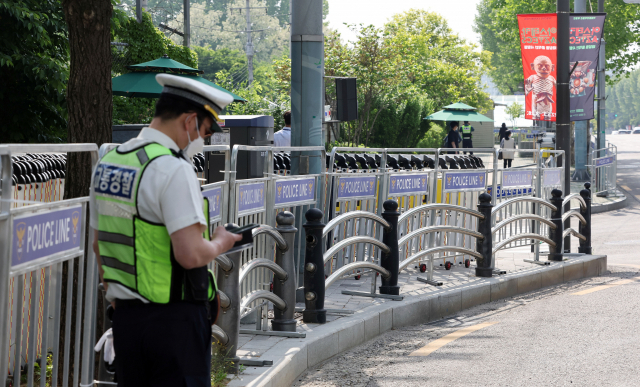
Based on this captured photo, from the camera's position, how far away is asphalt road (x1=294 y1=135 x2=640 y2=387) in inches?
211

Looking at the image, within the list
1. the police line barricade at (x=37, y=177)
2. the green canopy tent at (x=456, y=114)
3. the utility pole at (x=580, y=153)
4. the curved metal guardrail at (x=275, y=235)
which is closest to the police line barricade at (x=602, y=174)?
the utility pole at (x=580, y=153)

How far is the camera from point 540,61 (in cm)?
1616

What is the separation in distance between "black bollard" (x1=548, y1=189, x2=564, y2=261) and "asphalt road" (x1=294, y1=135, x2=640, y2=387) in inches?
44.6

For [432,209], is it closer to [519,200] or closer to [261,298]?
[519,200]

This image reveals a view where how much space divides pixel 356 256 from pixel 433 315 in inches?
47.7

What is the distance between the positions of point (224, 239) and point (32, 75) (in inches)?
347

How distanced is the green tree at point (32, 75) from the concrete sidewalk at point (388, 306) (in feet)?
17.5

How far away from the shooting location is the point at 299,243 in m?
7.11

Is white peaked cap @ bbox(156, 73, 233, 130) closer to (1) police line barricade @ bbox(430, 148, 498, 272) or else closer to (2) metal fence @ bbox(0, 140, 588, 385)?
(2) metal fence @ bbox(0, 140, 588, 385)

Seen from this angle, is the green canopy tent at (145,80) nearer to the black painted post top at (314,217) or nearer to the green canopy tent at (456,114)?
the black painted post top at (314,217)

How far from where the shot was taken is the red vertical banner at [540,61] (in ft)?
52.2

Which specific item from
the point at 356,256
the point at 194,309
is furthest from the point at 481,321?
the point at 194,309

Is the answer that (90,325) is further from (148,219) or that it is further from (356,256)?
(356,256)

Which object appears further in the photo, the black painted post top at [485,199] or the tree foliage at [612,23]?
the tree foliage at [612,23]
